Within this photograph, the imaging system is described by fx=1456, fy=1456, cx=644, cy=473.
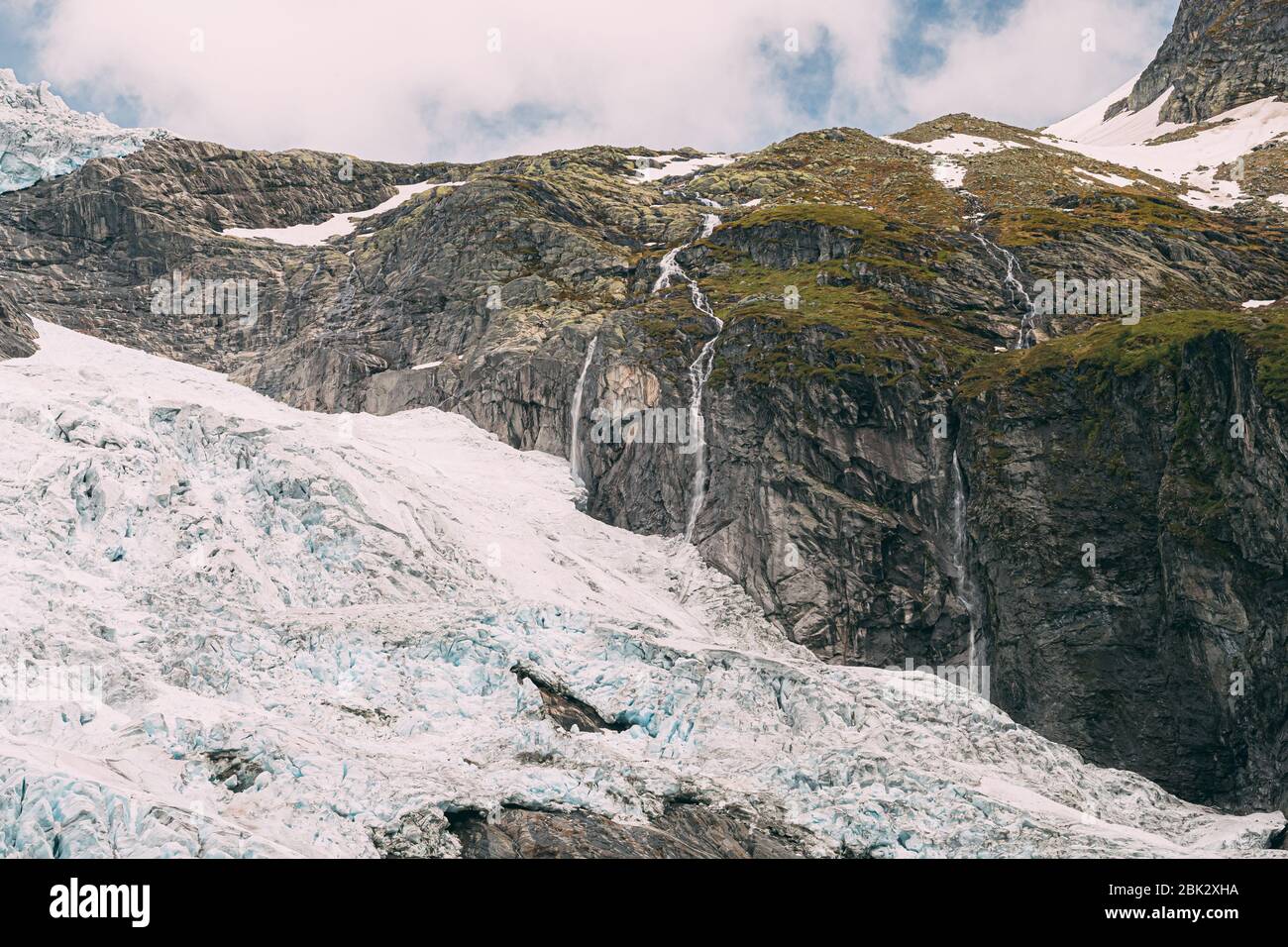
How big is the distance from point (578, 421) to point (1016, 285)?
3087 centimetres

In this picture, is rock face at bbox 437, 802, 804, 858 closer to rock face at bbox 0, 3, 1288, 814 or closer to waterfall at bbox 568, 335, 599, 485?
rock face at bbox 0, 3, 1288, 814

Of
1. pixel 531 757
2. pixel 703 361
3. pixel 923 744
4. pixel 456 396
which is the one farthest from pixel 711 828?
pixel 456 396

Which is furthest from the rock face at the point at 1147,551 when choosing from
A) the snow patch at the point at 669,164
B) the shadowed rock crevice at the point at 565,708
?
the snow patch at the point at 669,164

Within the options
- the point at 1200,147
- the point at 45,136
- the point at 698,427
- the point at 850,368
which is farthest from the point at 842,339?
the point at 1200,147

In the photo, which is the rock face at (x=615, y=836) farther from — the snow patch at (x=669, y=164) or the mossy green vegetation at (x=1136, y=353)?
the snow patch at (x=669, y=164)

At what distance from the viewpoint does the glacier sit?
156ft

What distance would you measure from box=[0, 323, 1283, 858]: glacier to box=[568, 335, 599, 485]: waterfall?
10.7m

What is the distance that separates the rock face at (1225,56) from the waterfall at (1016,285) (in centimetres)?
6903

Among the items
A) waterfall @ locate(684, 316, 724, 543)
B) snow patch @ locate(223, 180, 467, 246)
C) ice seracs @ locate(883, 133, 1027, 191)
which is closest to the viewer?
waterfall @ locate(684, 316, 724, 543)

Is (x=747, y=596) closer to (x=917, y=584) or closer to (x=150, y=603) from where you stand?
(x=917, y=584)

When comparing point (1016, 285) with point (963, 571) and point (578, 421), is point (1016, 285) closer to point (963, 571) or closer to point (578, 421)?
point (963, 571)

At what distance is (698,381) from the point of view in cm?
8481

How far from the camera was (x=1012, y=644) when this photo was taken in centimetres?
6906

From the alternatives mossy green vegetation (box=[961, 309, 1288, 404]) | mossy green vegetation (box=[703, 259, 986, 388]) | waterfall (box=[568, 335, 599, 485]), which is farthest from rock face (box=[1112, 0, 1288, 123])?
waterfall (box=[568, 335, 599, 485])
